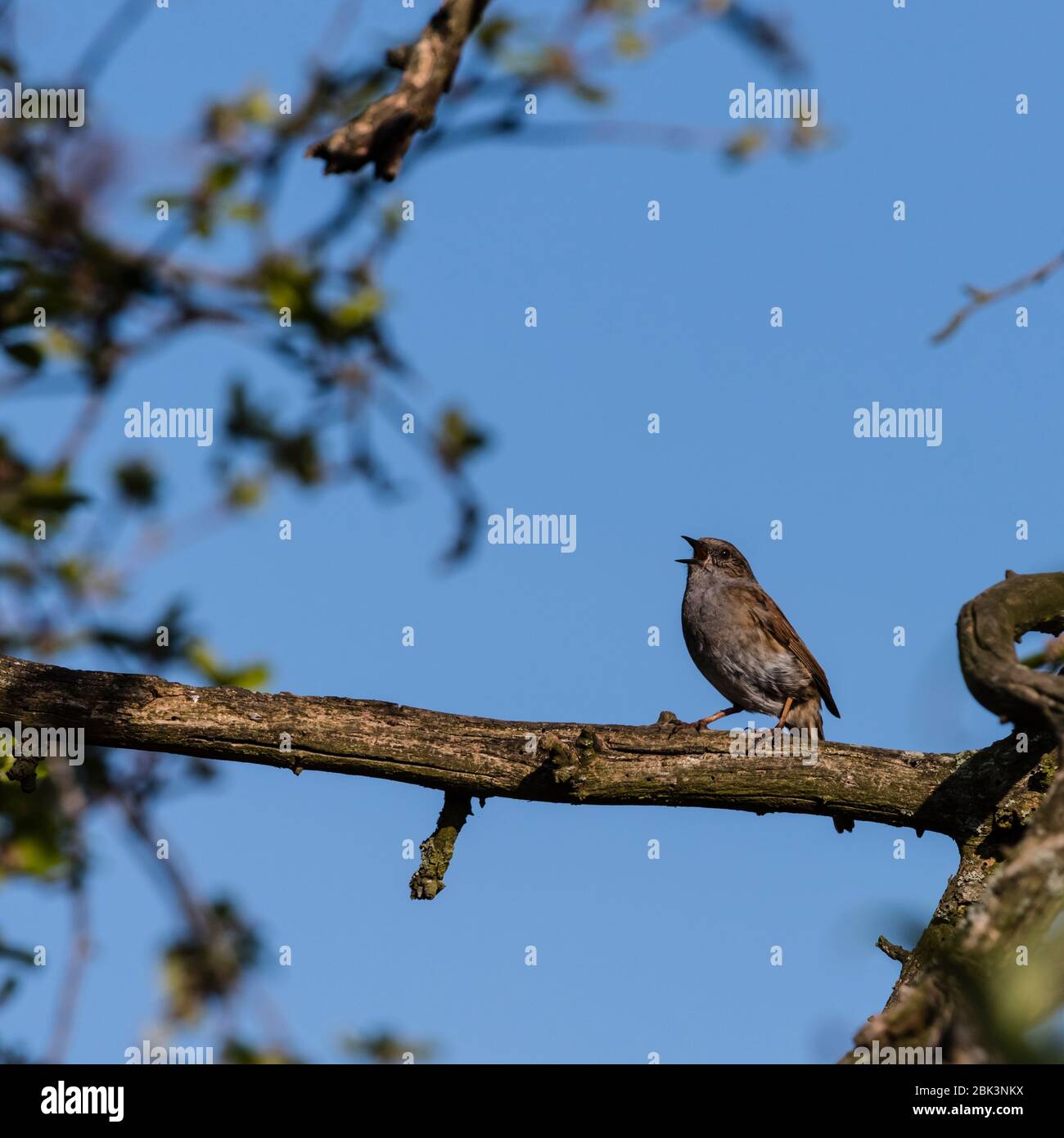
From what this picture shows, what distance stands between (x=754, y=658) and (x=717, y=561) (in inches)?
44.1

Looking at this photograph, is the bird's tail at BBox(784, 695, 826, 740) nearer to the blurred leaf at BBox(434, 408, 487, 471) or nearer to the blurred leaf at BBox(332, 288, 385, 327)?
the blurred leaf at BBox(434, 408, 487, 471)

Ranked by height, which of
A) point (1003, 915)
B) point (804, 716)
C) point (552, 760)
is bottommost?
point (1003, 915)

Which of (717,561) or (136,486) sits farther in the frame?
(717,561)

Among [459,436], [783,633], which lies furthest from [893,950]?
[783,633]

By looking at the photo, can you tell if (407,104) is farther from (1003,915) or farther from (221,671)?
(221,671)

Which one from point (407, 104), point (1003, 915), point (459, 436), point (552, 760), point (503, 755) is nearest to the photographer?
point (1003, 915)

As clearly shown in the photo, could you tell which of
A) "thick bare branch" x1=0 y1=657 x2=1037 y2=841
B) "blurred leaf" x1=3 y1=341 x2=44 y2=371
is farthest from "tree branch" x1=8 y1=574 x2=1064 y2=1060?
"blurred leaf" x1=3 y1=341 x2=44 y2=371

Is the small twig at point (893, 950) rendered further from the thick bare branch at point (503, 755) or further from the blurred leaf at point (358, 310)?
the blurred leaf at point (358, 310)

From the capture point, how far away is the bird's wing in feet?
27.5

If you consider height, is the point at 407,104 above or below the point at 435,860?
above

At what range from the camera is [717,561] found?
925 cm

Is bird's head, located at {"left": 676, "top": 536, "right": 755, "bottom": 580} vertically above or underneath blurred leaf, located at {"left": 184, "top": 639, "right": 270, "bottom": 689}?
above
